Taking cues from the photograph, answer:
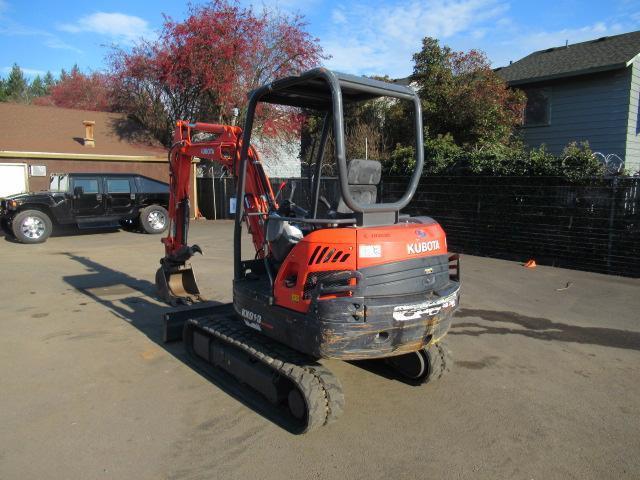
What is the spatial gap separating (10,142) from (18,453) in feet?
57.3

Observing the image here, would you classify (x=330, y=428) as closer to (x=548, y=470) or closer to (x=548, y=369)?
(x=548, y=470)

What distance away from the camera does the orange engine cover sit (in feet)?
11.6

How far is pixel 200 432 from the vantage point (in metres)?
3.75

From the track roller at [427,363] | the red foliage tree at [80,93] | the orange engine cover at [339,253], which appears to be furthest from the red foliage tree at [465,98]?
the red foliage tree at [80,93]

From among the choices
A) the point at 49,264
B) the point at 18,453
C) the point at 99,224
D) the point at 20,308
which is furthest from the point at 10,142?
the point at 18,453

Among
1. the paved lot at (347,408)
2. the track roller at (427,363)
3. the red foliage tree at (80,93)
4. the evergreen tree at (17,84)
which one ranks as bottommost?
the paved lot at (347,408)

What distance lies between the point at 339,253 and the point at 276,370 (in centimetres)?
107

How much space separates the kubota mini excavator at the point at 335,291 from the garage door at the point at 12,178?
15257 millimetres

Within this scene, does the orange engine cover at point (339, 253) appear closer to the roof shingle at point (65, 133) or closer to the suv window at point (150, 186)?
the suv window at point (150, 186)

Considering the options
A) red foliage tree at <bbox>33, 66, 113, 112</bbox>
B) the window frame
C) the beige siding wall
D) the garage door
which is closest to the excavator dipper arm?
the garage door

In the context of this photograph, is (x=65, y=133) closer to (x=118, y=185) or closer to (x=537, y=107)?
(x=118, y=185)

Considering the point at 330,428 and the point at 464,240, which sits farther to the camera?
the point at 464,240

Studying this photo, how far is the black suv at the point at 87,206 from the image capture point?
13.5m

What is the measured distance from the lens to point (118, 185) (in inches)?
600
